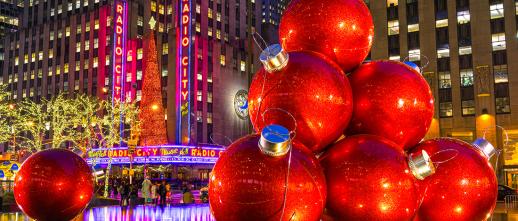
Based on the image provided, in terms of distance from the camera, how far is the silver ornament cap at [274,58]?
4.16 meters

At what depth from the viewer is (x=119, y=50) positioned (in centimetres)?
6544

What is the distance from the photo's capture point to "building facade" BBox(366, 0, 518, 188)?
151ft

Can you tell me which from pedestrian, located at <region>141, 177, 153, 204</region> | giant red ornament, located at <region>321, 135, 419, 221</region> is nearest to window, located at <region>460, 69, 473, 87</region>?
pedestrian, located at <region>141, 177, 153, 204</region>

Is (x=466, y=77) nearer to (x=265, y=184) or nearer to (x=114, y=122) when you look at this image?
(x=114, y=122)

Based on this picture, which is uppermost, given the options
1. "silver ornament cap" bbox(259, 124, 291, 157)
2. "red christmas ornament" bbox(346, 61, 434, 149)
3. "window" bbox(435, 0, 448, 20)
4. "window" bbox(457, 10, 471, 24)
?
"window" bbox(435, 0, 448, 20)

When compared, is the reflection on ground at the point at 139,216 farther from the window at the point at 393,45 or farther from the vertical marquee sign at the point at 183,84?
the vertical marquee sign at the point at 183,84

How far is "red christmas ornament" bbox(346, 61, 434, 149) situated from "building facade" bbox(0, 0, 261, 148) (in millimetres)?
50241

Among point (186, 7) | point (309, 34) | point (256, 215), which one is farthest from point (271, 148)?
point (186, 7)

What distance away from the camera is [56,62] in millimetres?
80875

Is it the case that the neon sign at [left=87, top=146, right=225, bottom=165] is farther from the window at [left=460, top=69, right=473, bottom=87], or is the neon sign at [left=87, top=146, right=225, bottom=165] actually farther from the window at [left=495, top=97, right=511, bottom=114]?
the window at [left=495, top=97, right=511, bottom=114]

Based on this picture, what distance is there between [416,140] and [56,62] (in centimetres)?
8340

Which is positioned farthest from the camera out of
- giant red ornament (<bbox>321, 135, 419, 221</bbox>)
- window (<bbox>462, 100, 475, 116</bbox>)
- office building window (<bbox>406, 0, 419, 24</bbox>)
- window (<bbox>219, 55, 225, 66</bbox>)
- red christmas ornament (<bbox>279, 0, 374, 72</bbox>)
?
window (<bbox>219, 55, 225, 66</bbox>)

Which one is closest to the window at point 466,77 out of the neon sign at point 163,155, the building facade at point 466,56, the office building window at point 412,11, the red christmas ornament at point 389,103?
the building facade at point 466,56

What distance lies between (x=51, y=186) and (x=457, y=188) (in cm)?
460
